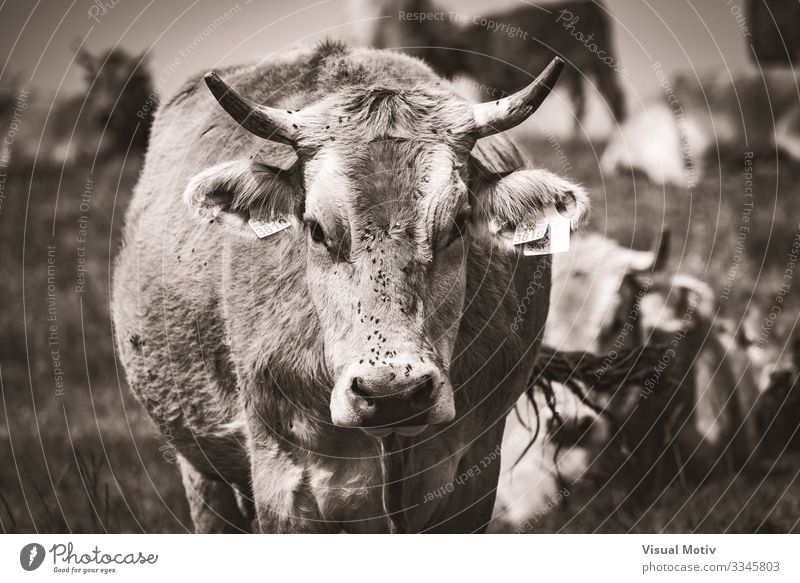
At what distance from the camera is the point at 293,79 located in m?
6.07

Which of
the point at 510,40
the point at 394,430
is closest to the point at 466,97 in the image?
the point at 394,430

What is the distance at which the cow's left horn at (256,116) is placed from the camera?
493cm

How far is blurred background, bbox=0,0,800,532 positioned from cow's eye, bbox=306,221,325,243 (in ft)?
5.32

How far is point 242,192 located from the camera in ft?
17.3

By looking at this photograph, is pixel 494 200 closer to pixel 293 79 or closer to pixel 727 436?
pixel 293 79

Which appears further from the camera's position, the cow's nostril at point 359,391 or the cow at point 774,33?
the cow at point 774,33

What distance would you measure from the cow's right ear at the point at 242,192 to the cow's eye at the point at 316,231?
7.9 inches

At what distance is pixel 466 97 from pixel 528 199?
44.8 inches

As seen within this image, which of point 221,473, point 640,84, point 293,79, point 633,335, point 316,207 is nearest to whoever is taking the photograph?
point 316,207

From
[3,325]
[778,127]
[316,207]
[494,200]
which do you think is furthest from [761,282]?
[3,325]

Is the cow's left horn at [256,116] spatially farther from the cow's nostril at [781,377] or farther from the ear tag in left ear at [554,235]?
the cow's nostril at [781,377]

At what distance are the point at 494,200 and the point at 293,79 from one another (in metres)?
1.42

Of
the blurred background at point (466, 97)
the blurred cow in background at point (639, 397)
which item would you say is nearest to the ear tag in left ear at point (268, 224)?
the blurred background at point (466, 97)

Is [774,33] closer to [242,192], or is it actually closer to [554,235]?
[554,235]
